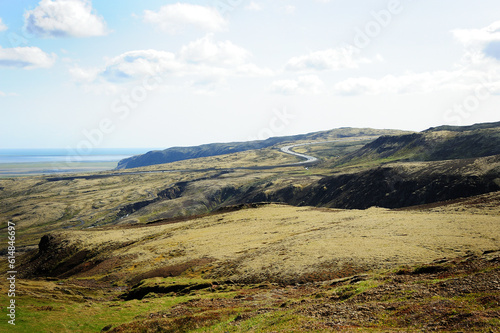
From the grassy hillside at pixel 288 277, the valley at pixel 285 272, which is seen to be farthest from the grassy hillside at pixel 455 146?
the grassy hillside at pixel 288 277

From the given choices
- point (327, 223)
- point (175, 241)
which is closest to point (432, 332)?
point (327, 223)

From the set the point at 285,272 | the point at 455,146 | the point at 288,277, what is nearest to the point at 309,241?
the point at 285,272

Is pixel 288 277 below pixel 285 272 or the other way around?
below

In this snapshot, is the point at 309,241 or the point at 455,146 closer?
the point at 309,241

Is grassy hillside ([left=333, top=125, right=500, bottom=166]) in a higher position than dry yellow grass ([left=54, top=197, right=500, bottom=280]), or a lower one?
higher

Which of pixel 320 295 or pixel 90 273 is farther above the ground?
pixel 320 295

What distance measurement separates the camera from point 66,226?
161875 mm

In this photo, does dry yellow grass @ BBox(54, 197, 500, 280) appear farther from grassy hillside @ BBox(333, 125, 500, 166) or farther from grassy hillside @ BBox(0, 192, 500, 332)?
grassy hillside @ BBox(333, 125, 500, 166)

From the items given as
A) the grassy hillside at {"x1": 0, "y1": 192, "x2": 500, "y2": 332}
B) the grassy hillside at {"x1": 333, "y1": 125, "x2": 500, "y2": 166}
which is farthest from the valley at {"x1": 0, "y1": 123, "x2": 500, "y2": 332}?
the grassy hillside at {"x1": 333, "y1": 125, "x2": 500, "y2": 166}

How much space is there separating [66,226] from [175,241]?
5001 inches

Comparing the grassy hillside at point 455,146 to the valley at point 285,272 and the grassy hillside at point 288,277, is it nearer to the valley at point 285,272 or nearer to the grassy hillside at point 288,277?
the valley at point 285,272

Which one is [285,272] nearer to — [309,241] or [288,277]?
[288,277]

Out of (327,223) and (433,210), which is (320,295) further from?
(433,210)

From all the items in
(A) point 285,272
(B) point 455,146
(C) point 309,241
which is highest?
(B) point 455,146
